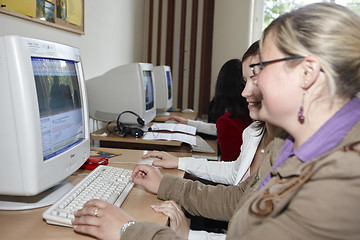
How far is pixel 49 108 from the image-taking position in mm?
1006

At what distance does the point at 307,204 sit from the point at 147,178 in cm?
72

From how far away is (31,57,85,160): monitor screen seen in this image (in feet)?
3.18

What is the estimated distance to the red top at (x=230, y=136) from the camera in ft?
6.35

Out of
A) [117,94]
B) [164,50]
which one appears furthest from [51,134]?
[164,50]

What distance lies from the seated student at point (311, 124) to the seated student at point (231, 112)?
44.0 inches

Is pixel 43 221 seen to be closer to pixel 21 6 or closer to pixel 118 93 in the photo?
pixel 21 6

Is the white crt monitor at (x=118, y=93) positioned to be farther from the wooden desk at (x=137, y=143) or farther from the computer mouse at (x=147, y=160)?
the computer mouse at (x=147, y=160)

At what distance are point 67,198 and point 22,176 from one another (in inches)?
5.6

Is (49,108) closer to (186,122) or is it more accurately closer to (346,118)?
(346,118)

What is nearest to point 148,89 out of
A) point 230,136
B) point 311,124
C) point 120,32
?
point 230,136

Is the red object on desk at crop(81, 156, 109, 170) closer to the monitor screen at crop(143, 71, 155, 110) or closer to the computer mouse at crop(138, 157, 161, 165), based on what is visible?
the computer mouse at crop(138, 157, 161, 165)

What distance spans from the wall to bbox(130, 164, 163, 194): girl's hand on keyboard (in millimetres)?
866

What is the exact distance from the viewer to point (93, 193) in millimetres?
1060

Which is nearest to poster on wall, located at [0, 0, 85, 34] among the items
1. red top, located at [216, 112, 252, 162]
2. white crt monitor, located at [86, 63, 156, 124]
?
white crt monitor, located at [86, 63, 156, 124]
